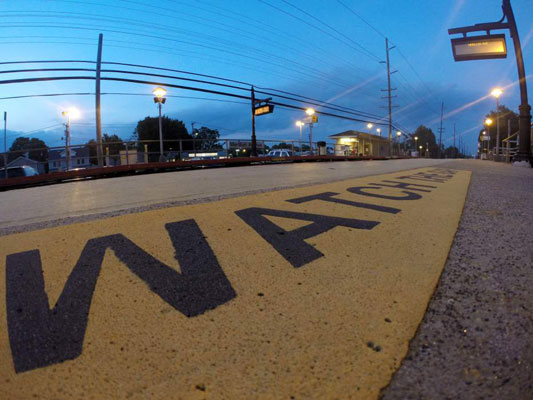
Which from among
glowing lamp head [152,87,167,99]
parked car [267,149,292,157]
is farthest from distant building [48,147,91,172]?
parked car [267,149,292,157]

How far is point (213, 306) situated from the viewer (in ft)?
5.69

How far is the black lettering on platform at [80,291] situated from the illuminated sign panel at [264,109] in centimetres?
2299

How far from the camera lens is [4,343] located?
151cm

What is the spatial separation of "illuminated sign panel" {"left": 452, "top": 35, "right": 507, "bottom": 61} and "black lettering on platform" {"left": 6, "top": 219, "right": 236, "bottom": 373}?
64.1 feet

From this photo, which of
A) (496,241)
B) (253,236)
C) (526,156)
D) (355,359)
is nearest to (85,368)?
(355,359)

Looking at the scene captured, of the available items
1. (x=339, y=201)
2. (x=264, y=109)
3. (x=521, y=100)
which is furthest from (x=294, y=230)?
(x=264, y=109)

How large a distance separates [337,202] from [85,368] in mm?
3479

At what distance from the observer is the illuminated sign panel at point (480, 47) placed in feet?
51.6

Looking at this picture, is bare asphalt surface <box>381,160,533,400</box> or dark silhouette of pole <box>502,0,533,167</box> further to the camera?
dark silhouette of pole <box>502,0,533,167</box>

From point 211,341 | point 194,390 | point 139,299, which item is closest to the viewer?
point 194,390

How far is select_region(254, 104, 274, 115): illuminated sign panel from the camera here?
956 inches

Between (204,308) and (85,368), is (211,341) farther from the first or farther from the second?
(85,368)

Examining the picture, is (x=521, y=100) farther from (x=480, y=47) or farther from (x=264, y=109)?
(x=264, y=109)

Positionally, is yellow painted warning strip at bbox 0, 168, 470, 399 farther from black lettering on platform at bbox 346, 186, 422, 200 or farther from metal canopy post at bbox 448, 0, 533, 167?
metal canopy post at bbox 448, 0, 533, 167
